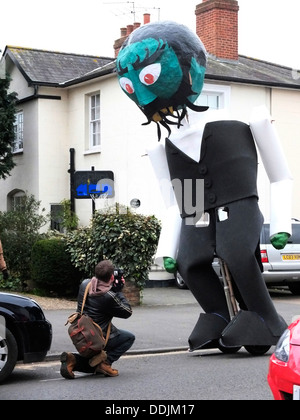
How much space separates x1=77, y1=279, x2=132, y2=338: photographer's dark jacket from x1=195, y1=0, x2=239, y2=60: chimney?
16.0 m

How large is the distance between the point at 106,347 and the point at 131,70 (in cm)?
292

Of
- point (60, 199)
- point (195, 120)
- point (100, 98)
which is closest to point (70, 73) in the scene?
point (100, 98)

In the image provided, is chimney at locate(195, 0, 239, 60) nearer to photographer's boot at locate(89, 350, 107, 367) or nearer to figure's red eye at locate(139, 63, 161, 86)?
figure's red eye at locate(139, 63, 161, 86)

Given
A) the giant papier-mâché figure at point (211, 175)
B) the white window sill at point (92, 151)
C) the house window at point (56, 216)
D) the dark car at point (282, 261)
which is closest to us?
the giant papier-mâché figure at point (211, 175)

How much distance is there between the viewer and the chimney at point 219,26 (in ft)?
76.0

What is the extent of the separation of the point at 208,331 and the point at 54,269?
7919 millimetres

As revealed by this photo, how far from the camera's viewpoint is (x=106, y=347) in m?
8.46

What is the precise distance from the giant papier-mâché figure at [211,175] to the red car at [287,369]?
3.28 m

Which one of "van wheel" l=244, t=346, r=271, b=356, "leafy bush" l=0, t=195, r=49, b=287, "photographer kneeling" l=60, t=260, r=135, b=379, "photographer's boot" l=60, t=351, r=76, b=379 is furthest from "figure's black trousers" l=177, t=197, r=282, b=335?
"leafy bush" l=0, t=195, r=49, b=287

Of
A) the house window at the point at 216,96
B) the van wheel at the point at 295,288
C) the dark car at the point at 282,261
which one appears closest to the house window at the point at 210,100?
the house window at the point at 216,96

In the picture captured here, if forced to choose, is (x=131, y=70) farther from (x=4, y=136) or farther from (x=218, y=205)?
(x=4, y=136)

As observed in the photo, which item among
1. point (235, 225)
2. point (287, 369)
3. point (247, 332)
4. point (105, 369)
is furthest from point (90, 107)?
point (287, 369)

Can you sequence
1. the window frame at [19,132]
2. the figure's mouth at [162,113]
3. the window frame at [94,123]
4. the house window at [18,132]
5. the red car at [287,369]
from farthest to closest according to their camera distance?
the house window at [18,132] → the window frame at [19,132] → the window frame at [94,123] → the figure's mouth at [162,113] → the red car at [287,369]

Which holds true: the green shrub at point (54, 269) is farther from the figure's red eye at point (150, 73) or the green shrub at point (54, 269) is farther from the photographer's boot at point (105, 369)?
the figure's red eye at point (150, 73)
